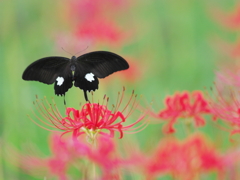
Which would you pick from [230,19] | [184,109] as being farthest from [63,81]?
[230,19]

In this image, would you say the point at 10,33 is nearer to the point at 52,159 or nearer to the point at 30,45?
the point at 30,45

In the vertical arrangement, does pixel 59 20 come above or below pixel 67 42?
above

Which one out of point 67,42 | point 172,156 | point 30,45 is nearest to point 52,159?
point 172,156

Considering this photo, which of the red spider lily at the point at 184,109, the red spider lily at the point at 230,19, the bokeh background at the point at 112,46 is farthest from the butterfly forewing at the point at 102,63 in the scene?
the red spider lily at the point at 230,19

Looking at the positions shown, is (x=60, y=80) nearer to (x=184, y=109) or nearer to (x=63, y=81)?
(x=63, y=81)

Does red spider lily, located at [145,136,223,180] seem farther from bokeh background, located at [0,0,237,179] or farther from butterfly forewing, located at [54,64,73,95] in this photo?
bokeh background, located at [0,0,237,179]

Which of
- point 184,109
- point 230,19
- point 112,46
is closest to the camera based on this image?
point 184,109
